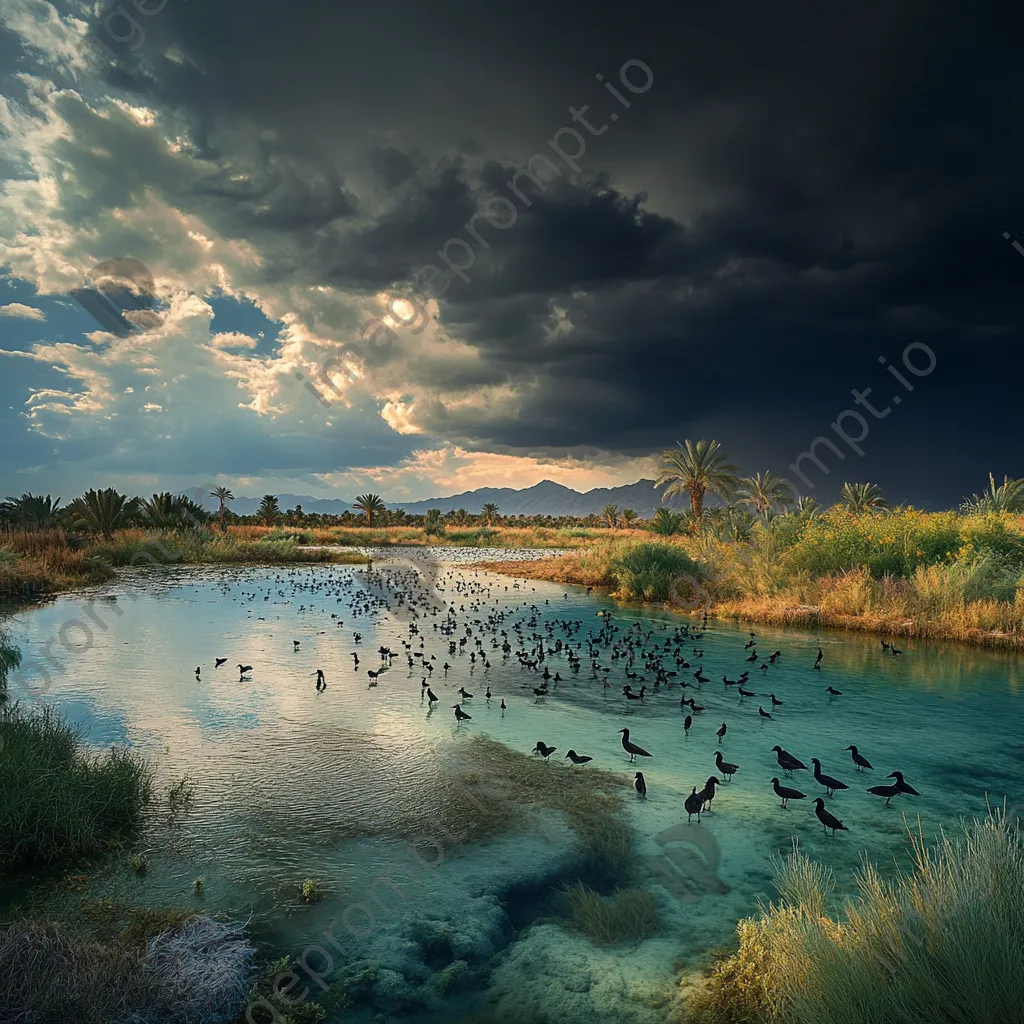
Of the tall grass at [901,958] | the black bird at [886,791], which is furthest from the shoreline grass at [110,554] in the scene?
the tall grass at [901,958]

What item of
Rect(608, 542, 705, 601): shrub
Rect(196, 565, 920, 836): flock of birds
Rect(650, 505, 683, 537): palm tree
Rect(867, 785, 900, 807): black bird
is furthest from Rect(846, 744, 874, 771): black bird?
Rect(650, 505, 683, 537): palm tree

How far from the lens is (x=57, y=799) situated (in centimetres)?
714

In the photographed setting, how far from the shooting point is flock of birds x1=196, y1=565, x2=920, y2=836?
31.3 feet

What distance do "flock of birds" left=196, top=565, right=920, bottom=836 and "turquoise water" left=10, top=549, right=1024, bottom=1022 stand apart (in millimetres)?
198

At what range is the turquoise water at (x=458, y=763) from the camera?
228 inches

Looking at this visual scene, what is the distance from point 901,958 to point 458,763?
7.11 m

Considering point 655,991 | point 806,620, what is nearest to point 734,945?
point 655,991

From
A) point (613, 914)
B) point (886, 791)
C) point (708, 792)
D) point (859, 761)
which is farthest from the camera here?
point (859, 761)

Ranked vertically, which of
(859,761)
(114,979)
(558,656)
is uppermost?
(114,979)

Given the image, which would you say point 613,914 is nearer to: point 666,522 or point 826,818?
point 826,818

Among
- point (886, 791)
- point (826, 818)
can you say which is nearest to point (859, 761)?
point (886, 791)

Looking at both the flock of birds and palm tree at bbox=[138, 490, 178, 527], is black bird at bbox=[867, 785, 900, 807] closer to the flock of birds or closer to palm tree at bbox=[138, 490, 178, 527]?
the flock of birds

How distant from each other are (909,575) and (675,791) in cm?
1906

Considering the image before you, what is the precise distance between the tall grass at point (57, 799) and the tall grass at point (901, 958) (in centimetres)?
648
